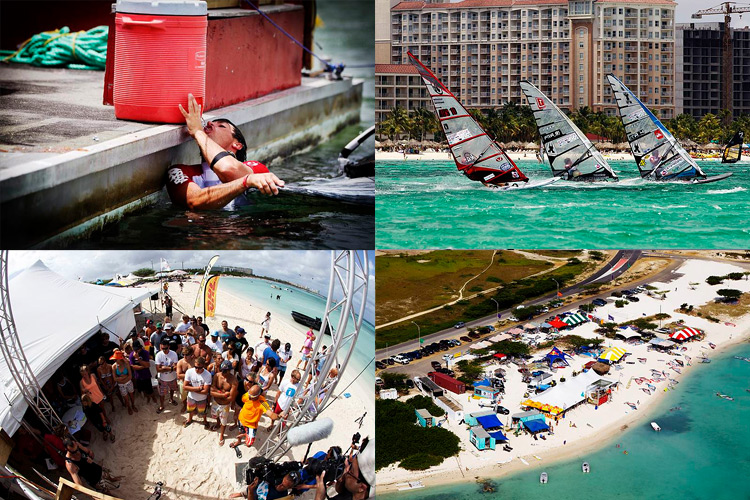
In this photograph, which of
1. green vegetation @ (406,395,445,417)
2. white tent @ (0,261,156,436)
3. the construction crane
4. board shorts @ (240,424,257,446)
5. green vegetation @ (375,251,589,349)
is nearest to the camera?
white tent @ (0,261,156,436)

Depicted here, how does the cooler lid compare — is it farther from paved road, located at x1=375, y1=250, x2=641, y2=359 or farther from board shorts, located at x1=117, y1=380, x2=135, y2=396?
paved road, located at x1=375, y1=250, x2=641, y2=359

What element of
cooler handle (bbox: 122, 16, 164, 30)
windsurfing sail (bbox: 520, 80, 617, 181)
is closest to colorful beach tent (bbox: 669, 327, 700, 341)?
windsurfing sail (bbox: 520, 80, 617, 181)

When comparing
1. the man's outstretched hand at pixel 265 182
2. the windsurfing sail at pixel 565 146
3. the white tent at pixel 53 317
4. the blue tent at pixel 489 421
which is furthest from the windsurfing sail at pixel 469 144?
the white tent at pixel 53 317

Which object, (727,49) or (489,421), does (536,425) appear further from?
(727,49)

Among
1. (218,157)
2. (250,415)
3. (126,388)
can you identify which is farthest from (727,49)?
(126,388)

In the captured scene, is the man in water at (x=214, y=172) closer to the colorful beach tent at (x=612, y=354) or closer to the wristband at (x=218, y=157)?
A: the wristband at (x=218, y=157)
